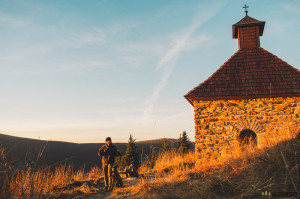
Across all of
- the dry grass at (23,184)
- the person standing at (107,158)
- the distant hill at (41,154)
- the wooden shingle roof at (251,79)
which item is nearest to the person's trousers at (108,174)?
the person standing at (107,158)

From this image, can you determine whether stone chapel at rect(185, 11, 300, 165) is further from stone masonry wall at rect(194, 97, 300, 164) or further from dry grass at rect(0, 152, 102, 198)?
dry grass at rect(0, 152, 102, 198)

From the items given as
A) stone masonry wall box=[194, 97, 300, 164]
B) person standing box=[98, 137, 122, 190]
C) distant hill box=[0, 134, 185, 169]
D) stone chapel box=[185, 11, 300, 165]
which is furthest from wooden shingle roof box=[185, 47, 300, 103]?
person standing box=[98, 137, 122, 190]

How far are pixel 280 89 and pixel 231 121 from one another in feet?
9.05

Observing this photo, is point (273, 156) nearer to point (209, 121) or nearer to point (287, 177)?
point (287, 177)

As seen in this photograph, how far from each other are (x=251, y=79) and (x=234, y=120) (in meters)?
2.44

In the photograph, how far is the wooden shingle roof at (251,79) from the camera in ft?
31.5

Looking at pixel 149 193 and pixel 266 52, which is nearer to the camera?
pixel 149 193

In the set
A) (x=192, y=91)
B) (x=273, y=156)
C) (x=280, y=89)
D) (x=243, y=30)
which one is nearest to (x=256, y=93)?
(x=280, y=89)

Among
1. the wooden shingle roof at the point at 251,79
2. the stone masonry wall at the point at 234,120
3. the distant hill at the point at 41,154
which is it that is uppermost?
the wooden shingle roof at the point at 251,79

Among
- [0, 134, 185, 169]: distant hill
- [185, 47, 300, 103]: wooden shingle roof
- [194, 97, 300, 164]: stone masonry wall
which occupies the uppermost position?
[185, 47, 300, 103]: wooden shingle roof

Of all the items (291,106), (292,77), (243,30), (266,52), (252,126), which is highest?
(243,30)

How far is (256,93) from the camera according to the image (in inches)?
374

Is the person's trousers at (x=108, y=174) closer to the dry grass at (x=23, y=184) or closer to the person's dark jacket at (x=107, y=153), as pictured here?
the person's dark jacket at (x=107, y=153)

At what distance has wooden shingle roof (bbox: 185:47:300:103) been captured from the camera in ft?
31.5
